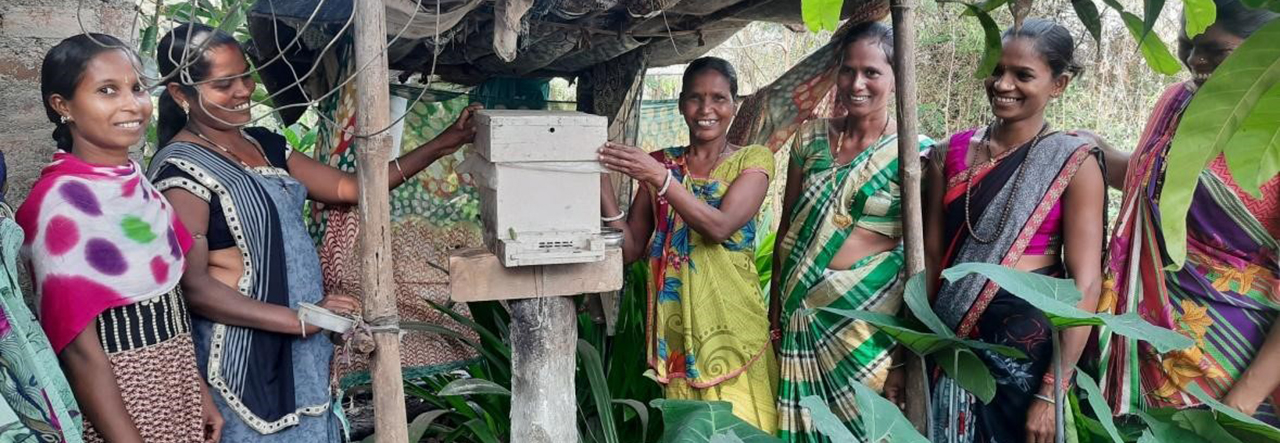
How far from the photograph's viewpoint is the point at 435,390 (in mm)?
3488

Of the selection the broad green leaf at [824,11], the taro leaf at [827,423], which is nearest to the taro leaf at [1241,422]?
the taro leaf at [827,423]

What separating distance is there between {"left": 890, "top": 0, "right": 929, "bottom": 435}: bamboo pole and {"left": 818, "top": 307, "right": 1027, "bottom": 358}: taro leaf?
11 centimetres

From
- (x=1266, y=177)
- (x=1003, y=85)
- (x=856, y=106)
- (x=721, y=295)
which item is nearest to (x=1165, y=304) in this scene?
(x=1003, y=85)

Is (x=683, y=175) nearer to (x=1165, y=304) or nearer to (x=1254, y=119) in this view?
(x=1165, y=304)

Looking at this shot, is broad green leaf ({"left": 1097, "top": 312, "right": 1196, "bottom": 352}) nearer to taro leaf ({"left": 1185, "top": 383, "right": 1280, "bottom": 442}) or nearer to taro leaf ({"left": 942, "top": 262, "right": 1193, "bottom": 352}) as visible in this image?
taro leaf ({"left": 942, "top": 262, "right": 1193, "bottom": 352})

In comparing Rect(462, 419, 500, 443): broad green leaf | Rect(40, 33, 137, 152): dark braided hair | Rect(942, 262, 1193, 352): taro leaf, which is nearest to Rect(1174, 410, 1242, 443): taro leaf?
Rect(942, 262, 1193, 352): taro leaf

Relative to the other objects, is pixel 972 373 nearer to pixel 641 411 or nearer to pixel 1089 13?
pixel 1089 13

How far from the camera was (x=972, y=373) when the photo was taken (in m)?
1.96

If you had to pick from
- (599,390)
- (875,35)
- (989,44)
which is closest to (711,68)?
(875,35)

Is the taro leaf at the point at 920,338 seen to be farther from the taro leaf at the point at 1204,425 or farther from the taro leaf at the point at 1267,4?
the taro leaf at the point at 1267,4

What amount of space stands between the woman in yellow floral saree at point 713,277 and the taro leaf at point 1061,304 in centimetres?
83

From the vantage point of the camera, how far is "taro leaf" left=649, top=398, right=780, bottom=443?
199 centimetres

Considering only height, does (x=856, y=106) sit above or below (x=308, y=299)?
above

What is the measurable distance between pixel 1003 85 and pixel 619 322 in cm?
169
